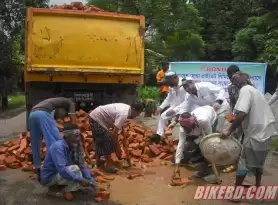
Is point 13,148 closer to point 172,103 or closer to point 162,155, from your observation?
point 162,155

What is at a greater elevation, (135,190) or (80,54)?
(80,54)

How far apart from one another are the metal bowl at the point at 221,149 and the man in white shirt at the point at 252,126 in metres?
0.08

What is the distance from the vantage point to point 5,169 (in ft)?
21.6

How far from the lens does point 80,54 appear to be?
29.6 feet

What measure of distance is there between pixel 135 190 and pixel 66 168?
1228 millimetres

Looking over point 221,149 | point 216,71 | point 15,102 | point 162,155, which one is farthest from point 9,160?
point 15,102

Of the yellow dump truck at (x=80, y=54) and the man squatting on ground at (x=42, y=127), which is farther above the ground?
the yellow dump truck at (x=80, y=54)

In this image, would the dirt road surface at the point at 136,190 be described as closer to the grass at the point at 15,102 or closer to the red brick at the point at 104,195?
the red brick at the point at 104,195

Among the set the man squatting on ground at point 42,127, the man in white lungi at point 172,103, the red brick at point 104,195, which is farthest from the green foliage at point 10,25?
the red brick at point 104,195

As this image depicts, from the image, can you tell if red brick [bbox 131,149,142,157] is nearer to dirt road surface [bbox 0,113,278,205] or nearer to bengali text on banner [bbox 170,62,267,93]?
dirt road surface [bbox 0,113,278,205]

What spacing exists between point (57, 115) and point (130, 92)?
3.22m

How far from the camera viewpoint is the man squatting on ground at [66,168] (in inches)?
193

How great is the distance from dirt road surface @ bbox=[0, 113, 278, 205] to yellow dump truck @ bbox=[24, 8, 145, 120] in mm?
2766

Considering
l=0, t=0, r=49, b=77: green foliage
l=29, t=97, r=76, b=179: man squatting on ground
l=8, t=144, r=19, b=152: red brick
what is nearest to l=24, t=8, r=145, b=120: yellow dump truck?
l=8, t=144, r=19, b=152: red brick
